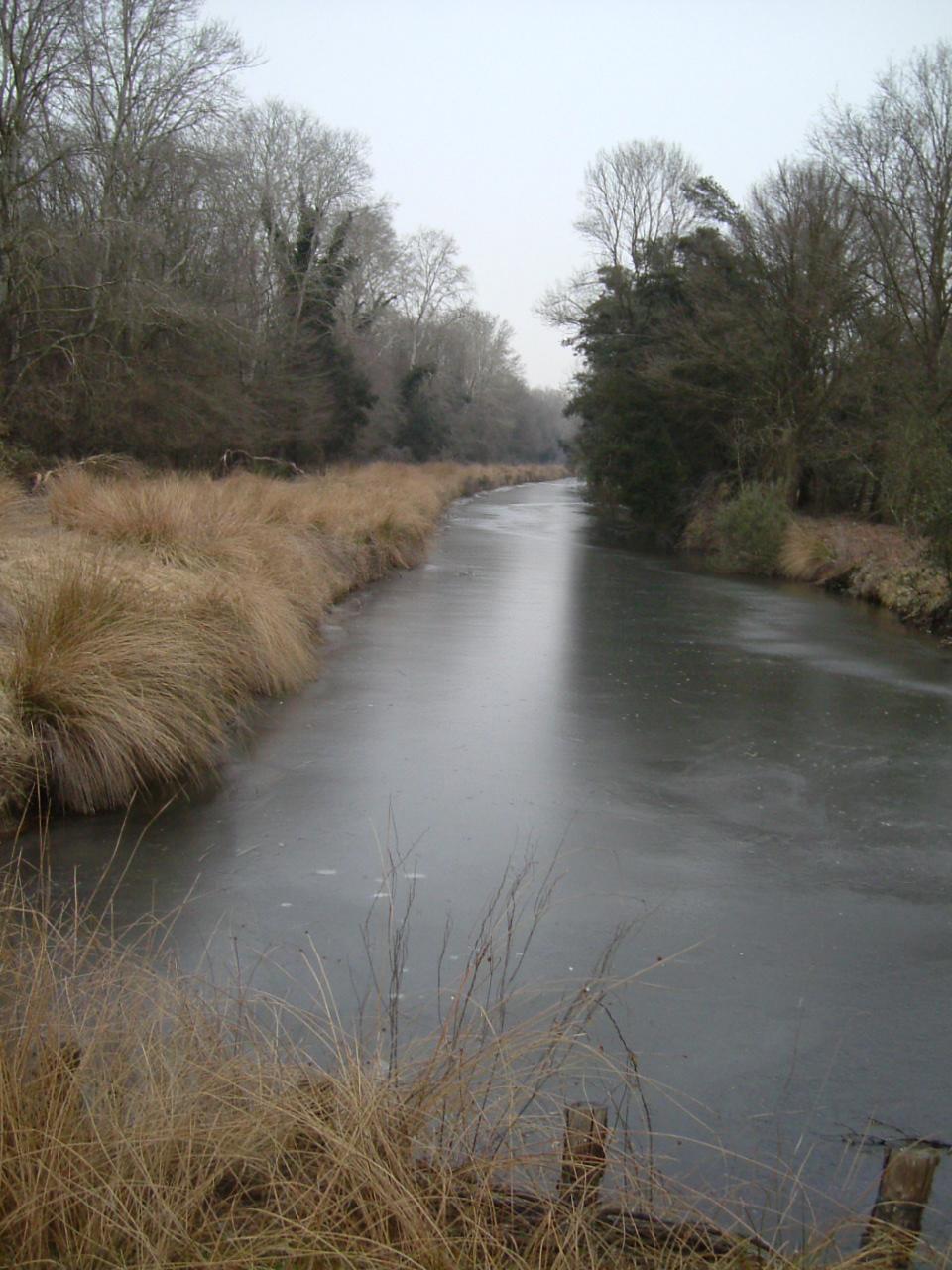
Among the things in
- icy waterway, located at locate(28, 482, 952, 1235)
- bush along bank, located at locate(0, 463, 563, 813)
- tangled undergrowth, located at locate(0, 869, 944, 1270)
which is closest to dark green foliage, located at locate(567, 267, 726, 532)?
bush along bank, located at locate(0, 463, 563, 813)

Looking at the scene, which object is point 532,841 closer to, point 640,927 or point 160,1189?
point 640,927

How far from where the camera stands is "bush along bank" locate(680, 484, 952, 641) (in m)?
16.5

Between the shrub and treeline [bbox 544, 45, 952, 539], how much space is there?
1.30 metres

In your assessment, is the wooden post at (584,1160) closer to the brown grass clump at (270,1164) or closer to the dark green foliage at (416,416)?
the brown grass clump at (270,1164)

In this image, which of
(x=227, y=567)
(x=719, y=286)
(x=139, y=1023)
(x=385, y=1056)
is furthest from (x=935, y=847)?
(x=719, y=286)

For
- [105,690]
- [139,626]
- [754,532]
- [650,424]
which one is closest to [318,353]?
[650,424]

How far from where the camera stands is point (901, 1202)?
278 cm

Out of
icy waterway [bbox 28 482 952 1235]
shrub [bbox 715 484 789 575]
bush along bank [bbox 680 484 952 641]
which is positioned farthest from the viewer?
shrub [bbox 715 484 789 575]

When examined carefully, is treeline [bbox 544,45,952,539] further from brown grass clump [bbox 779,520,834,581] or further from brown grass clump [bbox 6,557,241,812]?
brown grass clump [bbox 6,557,241,812]

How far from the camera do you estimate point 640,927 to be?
18.2 ft

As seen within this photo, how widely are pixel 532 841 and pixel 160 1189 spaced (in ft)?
13.3

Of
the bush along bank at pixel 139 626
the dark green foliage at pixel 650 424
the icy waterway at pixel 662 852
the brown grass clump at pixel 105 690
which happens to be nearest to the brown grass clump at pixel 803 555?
the dark green foliage at pixel 650 424

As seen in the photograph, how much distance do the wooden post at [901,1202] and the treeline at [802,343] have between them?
52.2 ft

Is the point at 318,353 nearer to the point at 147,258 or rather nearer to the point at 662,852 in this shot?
the point at 147,258
